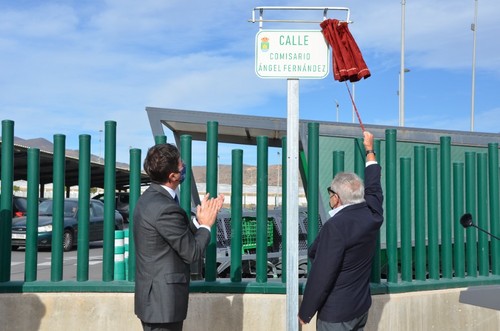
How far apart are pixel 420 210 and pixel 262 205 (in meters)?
1.50

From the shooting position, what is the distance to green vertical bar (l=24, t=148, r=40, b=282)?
5148 mm

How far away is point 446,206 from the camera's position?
19.0 ft

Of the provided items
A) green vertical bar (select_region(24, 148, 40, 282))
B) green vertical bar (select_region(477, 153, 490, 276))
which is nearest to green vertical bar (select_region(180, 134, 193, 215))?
green vertical bar (select_region(24, 148, 40, 282))

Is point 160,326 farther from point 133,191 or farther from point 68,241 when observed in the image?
point 68,241

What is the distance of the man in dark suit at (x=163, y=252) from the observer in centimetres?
349

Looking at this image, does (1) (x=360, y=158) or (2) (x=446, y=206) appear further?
(2) (x=446, y=206)

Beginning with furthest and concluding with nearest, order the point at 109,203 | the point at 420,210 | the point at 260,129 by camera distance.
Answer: the point at 260,129 → the point at 420,210 → the point at 109,203

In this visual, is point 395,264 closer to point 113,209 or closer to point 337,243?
point 337,243

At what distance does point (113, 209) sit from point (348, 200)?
2294 mm

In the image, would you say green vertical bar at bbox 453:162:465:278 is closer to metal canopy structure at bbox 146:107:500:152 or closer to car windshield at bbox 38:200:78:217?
metal canopy structure at bbox 146:107:500:152

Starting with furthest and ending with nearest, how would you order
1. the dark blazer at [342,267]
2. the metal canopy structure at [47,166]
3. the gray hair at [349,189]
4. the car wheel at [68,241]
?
the car wheel at [68,241]
the metal canopy structure at [47,166]
the gray hair at [349,189]
the dark blazer at [342,267]

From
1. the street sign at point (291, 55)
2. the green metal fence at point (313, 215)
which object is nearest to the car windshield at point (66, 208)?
the green metal fence at point (313, 215)

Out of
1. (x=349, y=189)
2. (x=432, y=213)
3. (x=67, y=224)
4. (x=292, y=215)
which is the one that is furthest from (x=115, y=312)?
(x=67, y=224)

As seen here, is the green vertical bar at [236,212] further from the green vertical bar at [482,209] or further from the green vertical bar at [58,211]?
the green vertical bar at [482,209]
